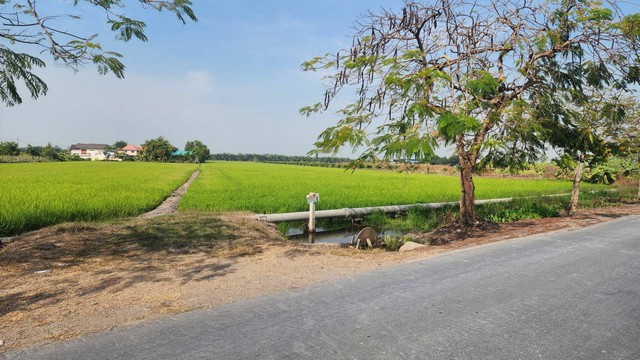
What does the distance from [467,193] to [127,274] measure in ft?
27.2

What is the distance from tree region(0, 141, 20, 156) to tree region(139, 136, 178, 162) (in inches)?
1121

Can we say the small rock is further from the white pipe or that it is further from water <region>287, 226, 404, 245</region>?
the white pipe

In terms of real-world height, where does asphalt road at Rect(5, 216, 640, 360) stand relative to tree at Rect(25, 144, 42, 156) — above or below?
below

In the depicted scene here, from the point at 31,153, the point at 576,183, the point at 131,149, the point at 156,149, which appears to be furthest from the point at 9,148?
the point at 576,183

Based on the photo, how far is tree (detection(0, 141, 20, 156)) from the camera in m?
64.9

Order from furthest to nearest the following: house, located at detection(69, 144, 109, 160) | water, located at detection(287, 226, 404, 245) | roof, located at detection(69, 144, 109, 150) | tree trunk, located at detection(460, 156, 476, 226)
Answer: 1. roof, located at detection(69, 144, 109, 150)
2. house, located at detection(69, 144, 109, 160)
3. water, located at detection(287, 226, 404, 245)
4. tree trunk, located at detection(460, 156, 476, 226)

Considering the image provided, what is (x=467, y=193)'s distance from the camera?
10000 mm

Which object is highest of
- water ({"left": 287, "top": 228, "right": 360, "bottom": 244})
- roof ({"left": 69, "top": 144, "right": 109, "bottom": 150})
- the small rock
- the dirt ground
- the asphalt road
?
roof ({"left": 69, "top": 144, "right": 109, "bottom": 150})

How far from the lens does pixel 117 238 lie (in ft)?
24.9

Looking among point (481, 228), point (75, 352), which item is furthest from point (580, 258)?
point (75, 352)

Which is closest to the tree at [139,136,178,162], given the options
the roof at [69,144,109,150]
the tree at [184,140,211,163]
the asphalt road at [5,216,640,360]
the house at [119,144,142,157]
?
the tree at [184,140,211,163]

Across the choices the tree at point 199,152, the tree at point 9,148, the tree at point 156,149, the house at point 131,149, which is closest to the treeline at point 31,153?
the tree at point 9,148

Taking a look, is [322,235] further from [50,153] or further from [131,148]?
[131,148]

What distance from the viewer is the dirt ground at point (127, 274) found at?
3.54m
